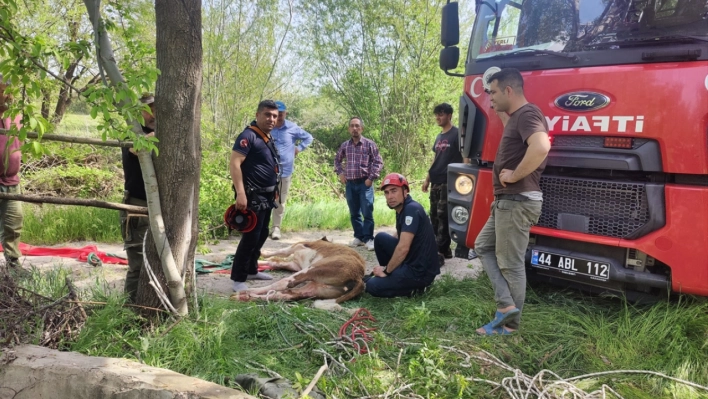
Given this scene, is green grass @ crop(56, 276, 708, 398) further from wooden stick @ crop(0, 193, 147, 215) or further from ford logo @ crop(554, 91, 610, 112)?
ford logo @ crop(554, 91, 610, 112)

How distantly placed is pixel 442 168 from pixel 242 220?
8.38 ft

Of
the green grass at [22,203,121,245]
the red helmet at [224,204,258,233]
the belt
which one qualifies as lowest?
the green grass at [22,203,121,245]

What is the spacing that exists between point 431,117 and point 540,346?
11058 mm

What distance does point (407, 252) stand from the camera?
4.36 metres

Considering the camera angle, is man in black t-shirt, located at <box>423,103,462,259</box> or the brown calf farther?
man in black t-shirt, located at <box>423,103,462,259</box>

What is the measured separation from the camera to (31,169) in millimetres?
8531

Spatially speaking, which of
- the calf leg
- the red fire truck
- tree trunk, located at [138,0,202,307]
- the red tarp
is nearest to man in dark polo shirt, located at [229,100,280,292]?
the calf leg

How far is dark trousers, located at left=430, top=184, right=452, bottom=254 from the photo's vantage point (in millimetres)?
5730

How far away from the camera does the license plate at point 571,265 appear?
345 centimetres

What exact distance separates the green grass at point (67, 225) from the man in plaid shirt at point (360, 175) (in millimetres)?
3317

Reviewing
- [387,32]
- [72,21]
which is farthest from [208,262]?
[387,32]

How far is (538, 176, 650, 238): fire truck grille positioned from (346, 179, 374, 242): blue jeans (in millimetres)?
3370

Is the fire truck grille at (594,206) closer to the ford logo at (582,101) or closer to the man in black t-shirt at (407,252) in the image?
the ford logo at (582,101)

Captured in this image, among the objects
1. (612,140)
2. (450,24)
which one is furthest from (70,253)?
(612,140)
